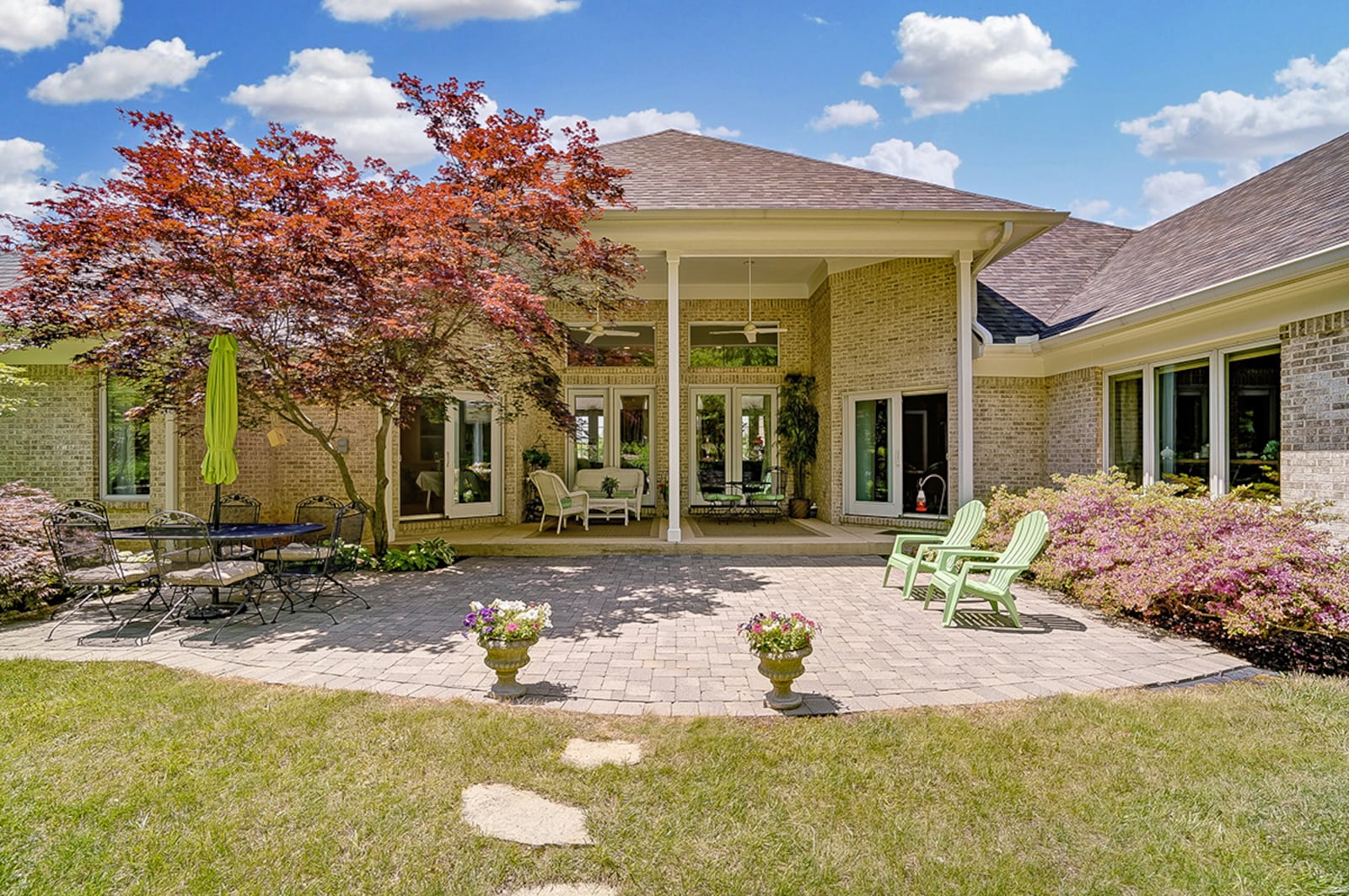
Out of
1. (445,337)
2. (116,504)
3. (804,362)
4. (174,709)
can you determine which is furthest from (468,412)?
(174,709)

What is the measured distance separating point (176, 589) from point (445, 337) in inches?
149

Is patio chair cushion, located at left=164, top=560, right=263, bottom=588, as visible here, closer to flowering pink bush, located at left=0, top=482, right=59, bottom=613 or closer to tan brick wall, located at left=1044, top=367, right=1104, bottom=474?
flowering pink bush, located at left=0, top=482, right=59, bottom=613

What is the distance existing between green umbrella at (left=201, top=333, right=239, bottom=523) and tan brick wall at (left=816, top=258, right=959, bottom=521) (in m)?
8.91

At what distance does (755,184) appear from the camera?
31.2 feet

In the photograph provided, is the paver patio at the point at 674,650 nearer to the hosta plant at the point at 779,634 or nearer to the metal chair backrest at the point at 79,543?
the hosta plant at the point at 779,634

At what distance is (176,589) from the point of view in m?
6.41

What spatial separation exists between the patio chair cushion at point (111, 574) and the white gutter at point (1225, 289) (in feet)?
33.5

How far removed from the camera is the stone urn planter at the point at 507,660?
371 centimetres

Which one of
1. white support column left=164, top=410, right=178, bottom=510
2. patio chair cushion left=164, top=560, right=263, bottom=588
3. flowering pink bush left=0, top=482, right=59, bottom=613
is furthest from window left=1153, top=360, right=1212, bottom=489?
white support column left=164, top=410, right=178, bottom=510

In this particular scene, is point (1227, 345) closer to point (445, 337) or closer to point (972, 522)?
point (972, 522)

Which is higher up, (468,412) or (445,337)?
(445,337)

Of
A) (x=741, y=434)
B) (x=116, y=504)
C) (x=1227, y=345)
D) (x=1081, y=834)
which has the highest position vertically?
(x=1227, y=345)

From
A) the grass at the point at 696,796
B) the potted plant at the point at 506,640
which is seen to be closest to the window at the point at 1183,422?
the grass at the point at 696,796

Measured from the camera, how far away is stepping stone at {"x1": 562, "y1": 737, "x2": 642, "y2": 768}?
2971mm
